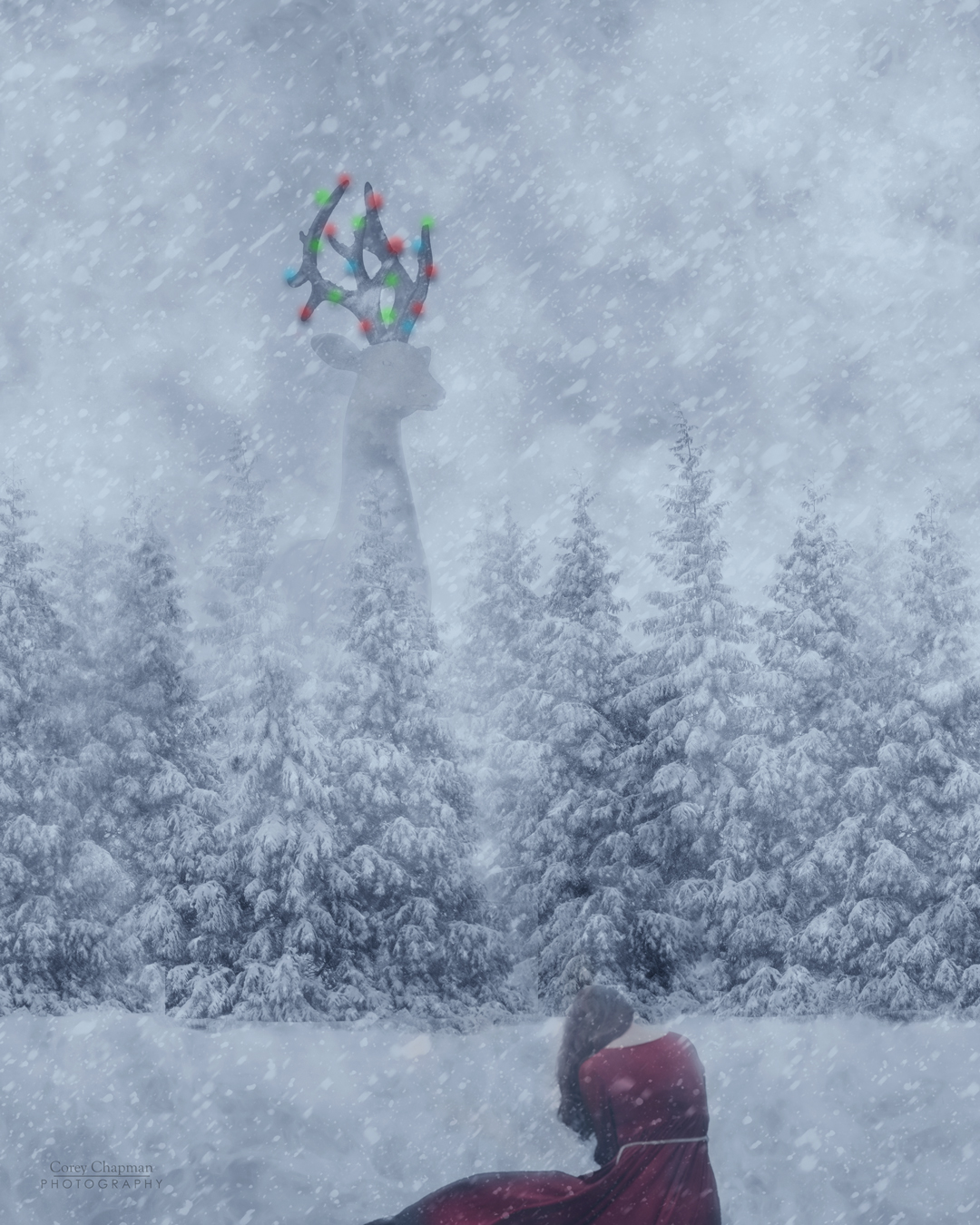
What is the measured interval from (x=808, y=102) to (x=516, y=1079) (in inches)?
577

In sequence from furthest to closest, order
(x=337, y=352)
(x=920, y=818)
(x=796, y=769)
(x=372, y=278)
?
(x=372, y=278)
(x=337, y=352)
(x=796, y=769)
(x=920, y=818)

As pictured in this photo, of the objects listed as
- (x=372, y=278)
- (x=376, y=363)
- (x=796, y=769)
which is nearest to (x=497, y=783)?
(x=796, y=769)

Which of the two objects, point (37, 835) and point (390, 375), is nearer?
point (37, 835)

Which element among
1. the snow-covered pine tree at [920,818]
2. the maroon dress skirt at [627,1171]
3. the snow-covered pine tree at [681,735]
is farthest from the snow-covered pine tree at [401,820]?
the snow-covered pine tree at [920,818]

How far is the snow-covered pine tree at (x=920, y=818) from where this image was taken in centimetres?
1070

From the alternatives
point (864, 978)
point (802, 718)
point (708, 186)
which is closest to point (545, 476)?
point (802, 718)

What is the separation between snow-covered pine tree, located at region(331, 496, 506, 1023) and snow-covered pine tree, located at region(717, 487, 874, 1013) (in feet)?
8.25

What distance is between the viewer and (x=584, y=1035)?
26.8 feet

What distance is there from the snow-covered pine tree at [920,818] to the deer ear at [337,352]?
7.63 metres

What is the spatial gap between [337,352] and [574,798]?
7088mm

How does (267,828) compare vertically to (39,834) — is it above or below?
above

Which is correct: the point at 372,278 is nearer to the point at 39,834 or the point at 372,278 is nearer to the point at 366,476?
the point at 366,476

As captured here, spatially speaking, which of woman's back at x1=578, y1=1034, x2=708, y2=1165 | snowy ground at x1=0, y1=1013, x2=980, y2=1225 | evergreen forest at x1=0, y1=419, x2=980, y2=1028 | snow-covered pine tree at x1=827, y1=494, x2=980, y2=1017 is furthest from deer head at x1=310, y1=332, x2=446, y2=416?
woman's back at x1=578, y1=1034, x2=708, y2=1165

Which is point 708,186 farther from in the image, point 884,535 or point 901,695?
point 901,695
